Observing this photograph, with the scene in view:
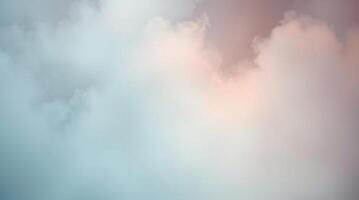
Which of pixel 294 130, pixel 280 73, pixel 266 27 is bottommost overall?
pixel 294 130

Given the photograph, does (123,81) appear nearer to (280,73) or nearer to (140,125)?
(140,125)

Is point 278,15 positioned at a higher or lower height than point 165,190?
higher

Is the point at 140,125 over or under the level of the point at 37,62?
under

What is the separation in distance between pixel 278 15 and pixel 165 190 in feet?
3.25

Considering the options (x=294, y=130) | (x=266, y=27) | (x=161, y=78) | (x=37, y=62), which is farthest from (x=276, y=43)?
(x=37, y=62)

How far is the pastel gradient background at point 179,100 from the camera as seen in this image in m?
2.08

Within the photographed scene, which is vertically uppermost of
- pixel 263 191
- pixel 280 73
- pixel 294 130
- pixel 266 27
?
pixel 266 27

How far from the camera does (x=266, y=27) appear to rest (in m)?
2.19

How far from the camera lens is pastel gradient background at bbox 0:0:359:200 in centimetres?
208

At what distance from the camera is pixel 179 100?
7.04 feet

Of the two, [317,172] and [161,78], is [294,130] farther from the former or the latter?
[161,78]

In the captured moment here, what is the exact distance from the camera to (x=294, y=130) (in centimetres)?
220

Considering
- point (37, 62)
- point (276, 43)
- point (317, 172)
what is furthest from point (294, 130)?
point (37, 62)

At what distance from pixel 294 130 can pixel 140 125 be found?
739mm
